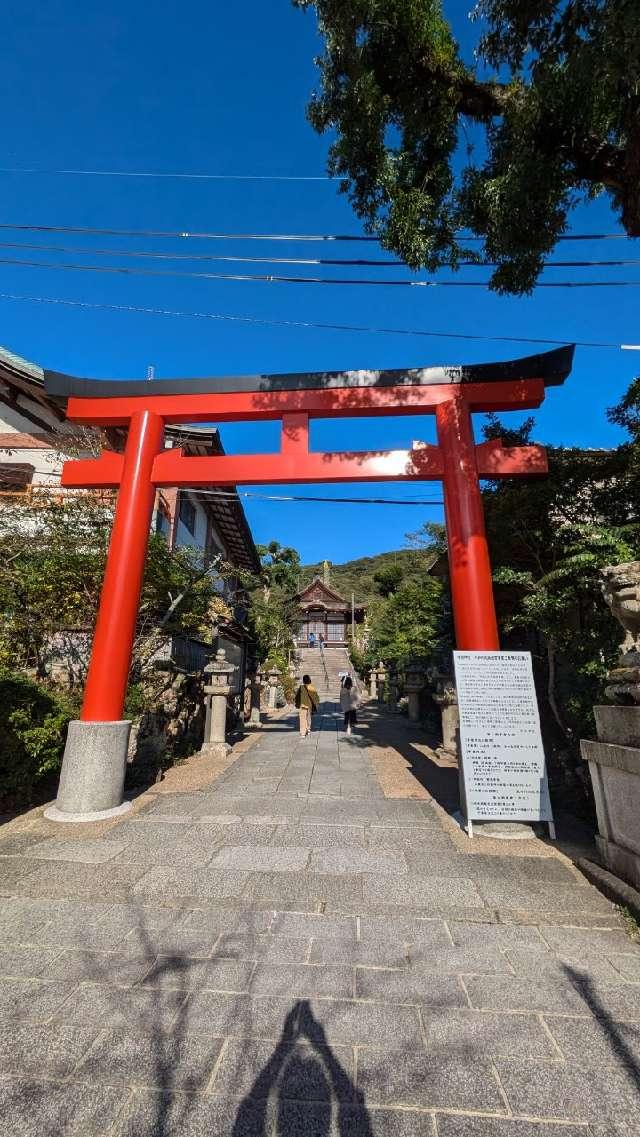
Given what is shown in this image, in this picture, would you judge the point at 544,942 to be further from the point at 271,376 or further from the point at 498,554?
the point at 271,376

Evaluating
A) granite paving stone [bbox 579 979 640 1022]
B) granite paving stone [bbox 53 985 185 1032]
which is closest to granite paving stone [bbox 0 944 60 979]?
granite paving stone [bbox 53 985 185 1032]

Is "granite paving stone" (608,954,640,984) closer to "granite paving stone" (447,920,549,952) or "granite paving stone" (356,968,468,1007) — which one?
"granite paving stone" (447,920,549,952)

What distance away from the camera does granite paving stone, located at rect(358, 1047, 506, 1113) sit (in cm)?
168

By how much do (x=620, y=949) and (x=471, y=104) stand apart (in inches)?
323

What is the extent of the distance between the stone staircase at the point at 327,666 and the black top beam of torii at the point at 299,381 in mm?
21582

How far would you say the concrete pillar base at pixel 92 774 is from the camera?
16.3 ft

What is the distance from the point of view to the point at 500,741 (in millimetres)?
4734

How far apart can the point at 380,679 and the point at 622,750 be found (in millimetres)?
19312

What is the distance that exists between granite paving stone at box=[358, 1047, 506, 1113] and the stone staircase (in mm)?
24677

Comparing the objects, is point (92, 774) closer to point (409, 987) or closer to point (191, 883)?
point (191, 883)

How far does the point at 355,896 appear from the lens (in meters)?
3.28

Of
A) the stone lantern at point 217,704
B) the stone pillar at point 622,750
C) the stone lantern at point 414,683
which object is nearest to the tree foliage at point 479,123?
the stone pillar at point 622,750

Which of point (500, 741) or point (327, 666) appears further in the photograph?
point (327, 666)

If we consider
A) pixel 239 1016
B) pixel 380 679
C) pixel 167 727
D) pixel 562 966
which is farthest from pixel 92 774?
pixel 380 679
